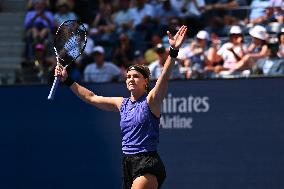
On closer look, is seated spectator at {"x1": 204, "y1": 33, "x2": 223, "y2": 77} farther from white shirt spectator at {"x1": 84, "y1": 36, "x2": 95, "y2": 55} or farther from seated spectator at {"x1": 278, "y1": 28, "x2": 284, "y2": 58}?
white shirt spectator at {"x1": 84, "y1": 36, "x2": 95, "y2": 55}

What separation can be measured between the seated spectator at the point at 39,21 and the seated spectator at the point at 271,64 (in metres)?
4.53

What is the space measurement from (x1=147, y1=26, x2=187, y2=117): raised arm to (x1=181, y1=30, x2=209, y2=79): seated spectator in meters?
4.03

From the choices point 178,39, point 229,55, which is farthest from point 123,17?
point 178,39

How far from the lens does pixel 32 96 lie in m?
12.8

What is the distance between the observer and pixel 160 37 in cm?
1455

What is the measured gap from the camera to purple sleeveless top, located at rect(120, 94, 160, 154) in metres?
8.66

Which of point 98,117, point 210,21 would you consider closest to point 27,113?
point 98,117

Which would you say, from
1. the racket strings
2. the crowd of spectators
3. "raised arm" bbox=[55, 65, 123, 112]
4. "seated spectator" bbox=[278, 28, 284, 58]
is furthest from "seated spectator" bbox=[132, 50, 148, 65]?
"raised arm" bbox=[55, 65, 123, 112]

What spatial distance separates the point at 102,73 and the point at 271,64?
2585 millimetres

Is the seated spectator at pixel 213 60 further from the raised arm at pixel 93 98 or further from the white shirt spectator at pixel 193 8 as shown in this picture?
the raised arm at pixel 93 98

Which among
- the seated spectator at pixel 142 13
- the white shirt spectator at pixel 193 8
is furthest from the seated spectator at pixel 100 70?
the white shirt spectator at pixel 193 8

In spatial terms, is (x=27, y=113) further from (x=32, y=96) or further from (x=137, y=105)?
(x=137, y=105)

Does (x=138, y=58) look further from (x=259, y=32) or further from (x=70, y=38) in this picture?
(x=70, y=38)

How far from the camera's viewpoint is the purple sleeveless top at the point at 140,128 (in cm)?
866
